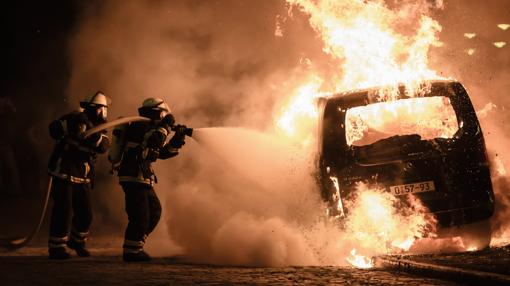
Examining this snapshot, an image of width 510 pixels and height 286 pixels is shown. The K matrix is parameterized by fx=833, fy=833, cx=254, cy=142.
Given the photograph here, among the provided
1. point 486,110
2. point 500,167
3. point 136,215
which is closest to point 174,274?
point 136,215

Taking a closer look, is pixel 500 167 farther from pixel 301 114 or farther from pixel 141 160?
pixel 141 160

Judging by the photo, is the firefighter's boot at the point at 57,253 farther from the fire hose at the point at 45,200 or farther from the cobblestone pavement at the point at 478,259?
the cobblestone pavement at the point at 478,259

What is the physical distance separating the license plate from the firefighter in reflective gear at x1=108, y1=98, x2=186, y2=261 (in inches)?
97.7

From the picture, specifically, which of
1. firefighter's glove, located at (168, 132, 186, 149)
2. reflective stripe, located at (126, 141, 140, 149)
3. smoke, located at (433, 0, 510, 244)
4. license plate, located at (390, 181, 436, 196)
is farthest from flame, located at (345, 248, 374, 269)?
smoke, located at (433, 0, 510, 244)

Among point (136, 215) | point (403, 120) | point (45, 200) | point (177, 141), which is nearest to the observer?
point (136, 215)

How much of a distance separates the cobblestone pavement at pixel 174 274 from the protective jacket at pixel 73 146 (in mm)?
1114

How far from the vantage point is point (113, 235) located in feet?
40.2

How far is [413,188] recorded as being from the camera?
810cm

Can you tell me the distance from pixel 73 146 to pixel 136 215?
1.23 metres

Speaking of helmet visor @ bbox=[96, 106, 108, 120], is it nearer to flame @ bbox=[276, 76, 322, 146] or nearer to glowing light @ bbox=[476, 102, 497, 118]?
flame @ bbox=[276, 76, 322, 146]

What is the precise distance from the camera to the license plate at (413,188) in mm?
8102

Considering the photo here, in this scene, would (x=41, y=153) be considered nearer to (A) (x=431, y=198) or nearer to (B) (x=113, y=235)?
(B) (x=113, y=235)

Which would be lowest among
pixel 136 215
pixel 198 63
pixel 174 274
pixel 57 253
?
pixel 174 274

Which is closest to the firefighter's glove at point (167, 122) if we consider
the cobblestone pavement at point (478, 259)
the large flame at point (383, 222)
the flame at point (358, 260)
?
the large flame at point (383, 222)
